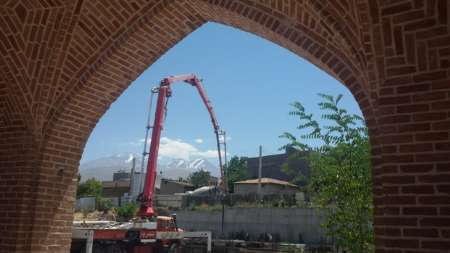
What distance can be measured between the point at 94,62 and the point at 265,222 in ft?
Result: 60.7

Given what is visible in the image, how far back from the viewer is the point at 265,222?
909 inches

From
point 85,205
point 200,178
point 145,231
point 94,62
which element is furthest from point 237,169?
point 94,62

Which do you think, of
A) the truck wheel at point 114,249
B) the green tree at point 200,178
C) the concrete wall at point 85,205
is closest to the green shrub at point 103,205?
the concrete wall at point 85,205

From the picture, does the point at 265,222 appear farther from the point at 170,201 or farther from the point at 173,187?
the point at 173,187

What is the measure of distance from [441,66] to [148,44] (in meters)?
3.87

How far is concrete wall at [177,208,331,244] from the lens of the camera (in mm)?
20984

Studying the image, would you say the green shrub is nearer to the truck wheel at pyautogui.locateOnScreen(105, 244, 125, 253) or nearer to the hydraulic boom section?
the hydraulic boom section

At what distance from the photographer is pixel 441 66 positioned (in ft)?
10.1

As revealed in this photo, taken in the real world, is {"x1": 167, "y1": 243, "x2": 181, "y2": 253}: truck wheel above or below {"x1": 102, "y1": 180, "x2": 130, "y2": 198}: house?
below

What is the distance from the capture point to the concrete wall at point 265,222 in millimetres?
20984

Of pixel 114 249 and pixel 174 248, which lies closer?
pixel 114 249

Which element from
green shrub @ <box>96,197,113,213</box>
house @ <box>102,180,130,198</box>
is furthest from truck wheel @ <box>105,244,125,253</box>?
house @ <box>102,180,130,198</box>

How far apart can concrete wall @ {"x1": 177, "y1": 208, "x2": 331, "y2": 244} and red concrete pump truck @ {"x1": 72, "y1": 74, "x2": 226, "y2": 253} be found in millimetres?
6721

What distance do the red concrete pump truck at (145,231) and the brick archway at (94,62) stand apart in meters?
5.81
